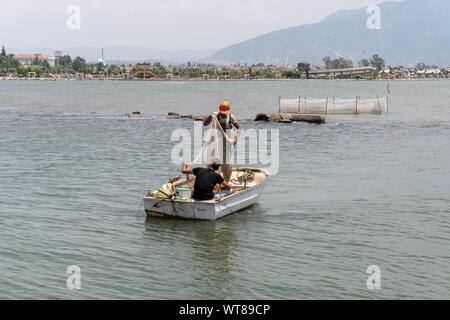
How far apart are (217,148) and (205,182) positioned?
1.76 m

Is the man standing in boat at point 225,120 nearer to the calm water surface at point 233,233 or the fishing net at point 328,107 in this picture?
the calm water surface at point 233,233

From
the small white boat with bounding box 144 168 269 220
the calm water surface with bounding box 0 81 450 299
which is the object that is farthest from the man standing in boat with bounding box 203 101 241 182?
the calm water surface with bounding box 0 81 450 299

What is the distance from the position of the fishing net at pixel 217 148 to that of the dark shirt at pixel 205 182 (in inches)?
45.8

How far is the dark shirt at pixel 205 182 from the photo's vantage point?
1778cm

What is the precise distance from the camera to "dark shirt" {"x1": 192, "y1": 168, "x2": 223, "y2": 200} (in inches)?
700

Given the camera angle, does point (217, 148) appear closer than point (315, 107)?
Yes

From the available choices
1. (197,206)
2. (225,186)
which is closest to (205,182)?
(197,206)

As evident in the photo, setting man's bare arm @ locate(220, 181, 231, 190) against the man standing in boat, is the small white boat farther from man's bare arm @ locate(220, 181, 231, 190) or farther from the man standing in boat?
the man standing in boat

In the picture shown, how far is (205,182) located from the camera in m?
17.8

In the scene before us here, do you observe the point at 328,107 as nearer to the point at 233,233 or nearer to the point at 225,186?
the point at 225,186

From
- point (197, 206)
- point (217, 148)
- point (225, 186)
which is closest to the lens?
point (197, 206)
